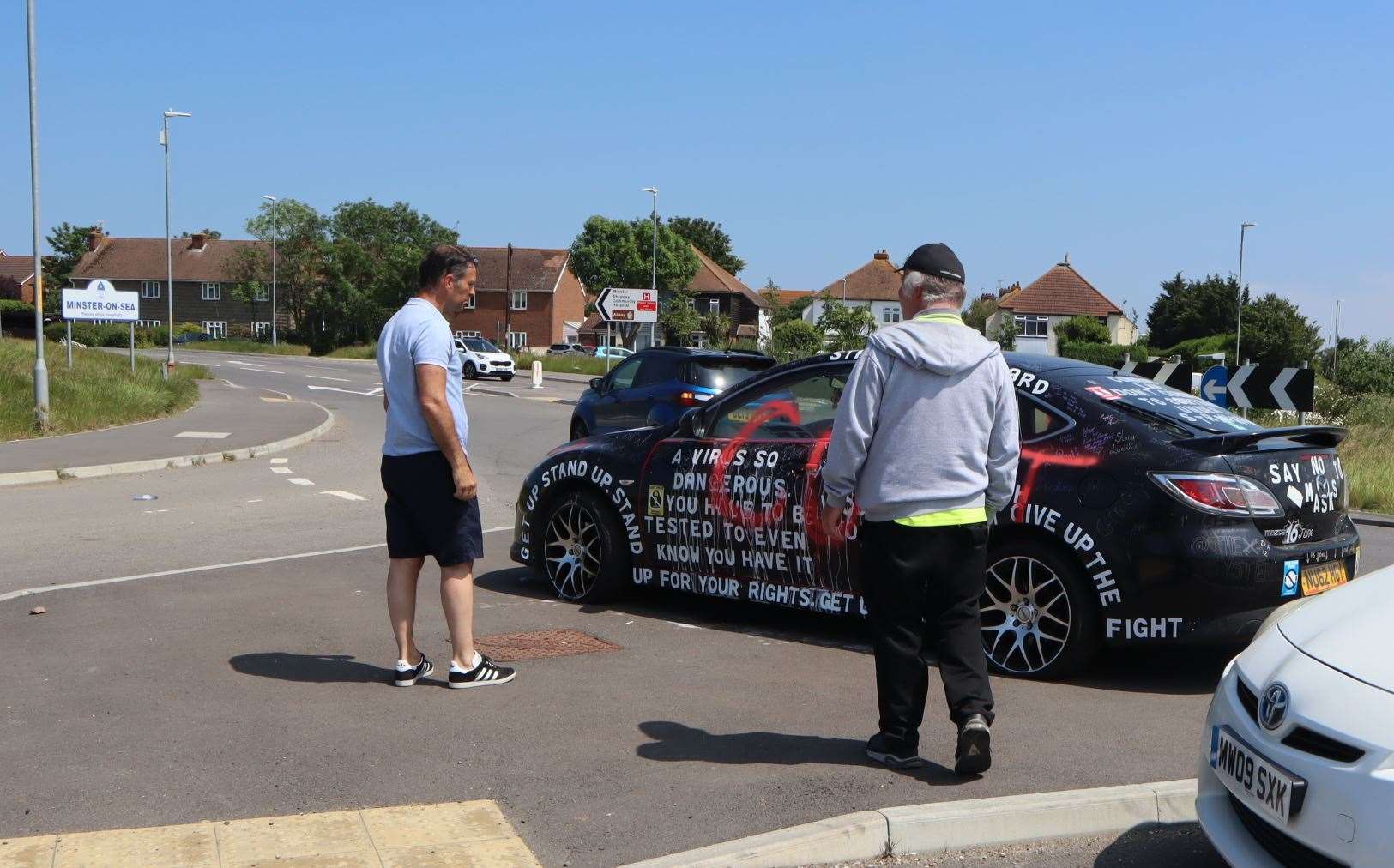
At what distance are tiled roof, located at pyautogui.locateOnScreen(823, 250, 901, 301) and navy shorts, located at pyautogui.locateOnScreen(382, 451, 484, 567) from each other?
326 ft

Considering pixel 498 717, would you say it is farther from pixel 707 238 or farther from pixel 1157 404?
pixel 707 238

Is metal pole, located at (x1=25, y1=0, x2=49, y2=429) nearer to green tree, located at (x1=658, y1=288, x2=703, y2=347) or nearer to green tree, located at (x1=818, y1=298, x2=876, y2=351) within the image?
green tree, located at (x1=818, y1=298, x2=876, y2=351)

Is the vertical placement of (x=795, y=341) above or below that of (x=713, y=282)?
below

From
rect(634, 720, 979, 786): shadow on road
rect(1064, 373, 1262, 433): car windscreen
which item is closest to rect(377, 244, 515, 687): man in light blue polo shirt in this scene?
rect(634, 720, 979, 786): shadow on road

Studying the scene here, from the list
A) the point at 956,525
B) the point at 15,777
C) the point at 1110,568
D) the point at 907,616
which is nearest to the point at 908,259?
the point at 956,525

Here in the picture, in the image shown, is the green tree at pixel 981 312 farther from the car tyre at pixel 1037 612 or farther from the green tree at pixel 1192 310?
the car tyre at pixel 1037 612

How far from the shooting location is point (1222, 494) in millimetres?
5652

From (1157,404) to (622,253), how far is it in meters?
92.7

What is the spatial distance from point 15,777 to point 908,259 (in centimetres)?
353

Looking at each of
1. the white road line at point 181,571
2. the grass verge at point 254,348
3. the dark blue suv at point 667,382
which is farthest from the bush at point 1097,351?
the white road line at point 181,571

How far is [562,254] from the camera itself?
10062cm

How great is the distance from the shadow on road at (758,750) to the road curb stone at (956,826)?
39 centimetres

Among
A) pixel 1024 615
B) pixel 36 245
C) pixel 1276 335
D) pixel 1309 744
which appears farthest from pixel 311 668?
pixel 1276 335

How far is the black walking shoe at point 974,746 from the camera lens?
4.51 m
